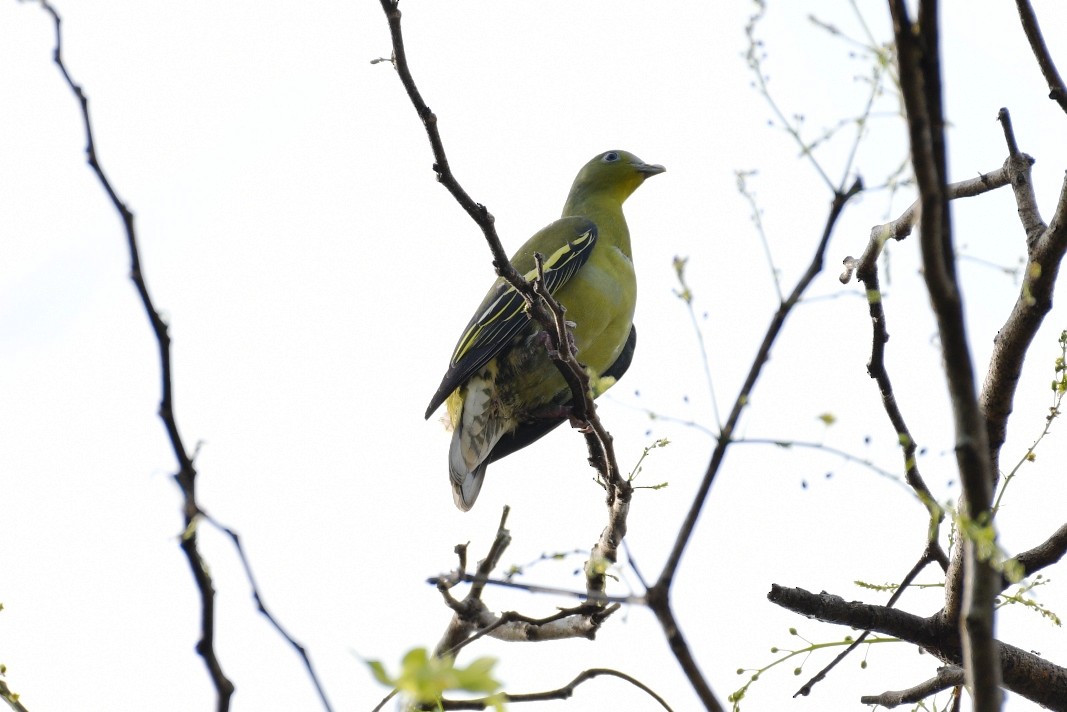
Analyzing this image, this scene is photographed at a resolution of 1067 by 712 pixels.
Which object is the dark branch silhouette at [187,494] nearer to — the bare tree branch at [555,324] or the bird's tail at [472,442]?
the bare tree branch at [555,324]

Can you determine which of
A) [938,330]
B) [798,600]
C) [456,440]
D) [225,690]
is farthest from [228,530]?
[456,440]

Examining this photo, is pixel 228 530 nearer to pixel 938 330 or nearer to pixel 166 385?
pixel 166 385

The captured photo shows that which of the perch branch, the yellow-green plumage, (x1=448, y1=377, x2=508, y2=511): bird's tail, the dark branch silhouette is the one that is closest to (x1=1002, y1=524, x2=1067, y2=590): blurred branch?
the perch branch

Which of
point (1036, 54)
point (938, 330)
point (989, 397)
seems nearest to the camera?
point (938, 330)

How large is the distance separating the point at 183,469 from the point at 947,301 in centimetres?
84

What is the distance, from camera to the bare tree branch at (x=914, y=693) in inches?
111

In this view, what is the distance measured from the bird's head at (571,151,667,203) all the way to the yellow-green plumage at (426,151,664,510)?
3.44 feet

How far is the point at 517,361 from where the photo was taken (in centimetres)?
572

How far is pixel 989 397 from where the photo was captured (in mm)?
2803

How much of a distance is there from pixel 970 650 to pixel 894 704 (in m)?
1.86

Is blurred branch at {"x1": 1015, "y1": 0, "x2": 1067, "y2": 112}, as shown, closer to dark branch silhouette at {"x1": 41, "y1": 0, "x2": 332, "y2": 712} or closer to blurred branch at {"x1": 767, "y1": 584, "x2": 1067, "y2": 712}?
blurred branch at {"x1": 767, "y1": 584, "x2": 1067, "y2": 712}

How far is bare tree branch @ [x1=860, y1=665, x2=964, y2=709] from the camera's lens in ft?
9.25

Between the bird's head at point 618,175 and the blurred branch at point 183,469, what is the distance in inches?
234

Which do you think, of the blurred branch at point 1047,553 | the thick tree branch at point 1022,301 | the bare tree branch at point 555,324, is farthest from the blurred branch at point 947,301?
the blurred branch at point 1047,553
